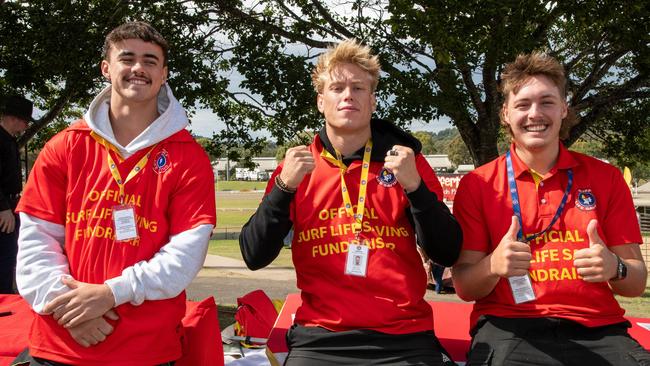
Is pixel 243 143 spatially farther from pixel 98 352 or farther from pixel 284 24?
pixel 98 352

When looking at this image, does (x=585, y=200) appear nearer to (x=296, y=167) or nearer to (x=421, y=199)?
(x=421, y=199)

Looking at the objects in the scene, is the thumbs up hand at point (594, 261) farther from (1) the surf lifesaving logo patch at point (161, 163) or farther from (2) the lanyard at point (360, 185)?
(1) the surf lifesaving logo patch at point (161, 163)

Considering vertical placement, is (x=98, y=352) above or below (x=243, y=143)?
below

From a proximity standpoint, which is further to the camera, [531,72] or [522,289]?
[531,72]

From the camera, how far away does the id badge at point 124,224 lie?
2.58 m

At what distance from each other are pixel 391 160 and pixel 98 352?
4.94 feet

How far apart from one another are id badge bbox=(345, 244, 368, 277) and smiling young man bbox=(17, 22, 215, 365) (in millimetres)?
673

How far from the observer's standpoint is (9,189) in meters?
5.42

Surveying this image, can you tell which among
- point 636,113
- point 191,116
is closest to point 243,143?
point 191,116

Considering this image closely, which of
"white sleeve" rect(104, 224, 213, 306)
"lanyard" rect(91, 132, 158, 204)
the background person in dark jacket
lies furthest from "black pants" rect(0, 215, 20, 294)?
"white sleeve" rect(104, 224, 213, 306)

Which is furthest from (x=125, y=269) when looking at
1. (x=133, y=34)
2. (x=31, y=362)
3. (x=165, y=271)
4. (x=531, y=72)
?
(x=531, y=72)

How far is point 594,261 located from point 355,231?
1061 millimetres

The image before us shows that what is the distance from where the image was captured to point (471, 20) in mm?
6309

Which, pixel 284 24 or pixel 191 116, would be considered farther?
pixel 284 24
